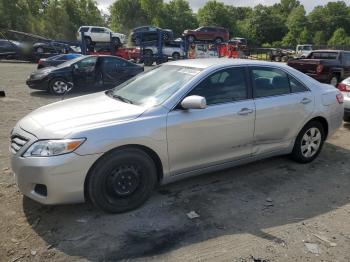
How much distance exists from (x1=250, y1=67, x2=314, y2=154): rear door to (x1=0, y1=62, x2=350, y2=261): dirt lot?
20.1 inches

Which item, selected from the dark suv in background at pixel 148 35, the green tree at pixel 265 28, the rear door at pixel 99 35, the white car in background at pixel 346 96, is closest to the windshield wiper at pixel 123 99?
the white car in background at pixel 346 96

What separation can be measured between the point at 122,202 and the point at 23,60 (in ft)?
92.7

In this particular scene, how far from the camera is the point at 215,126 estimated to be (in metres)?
4.32

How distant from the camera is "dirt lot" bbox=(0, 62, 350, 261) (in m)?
3.31

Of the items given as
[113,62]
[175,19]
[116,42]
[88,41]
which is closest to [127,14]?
[175,19]

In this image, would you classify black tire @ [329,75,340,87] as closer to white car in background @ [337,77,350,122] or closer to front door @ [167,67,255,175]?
white car in background @ [337,77,350,122]

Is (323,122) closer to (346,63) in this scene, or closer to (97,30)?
(346,63)

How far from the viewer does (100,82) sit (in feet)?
41.3

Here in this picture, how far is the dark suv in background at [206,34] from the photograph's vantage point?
3014 centimetres

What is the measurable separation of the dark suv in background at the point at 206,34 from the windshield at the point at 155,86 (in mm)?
→ 25054

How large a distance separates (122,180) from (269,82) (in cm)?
241

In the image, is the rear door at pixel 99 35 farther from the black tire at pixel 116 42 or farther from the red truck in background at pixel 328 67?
the red truck in background at pixel 328 67

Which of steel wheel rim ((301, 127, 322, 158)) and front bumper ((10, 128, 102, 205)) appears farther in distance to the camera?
steel wheel rim ((301, 127, 322, 158))

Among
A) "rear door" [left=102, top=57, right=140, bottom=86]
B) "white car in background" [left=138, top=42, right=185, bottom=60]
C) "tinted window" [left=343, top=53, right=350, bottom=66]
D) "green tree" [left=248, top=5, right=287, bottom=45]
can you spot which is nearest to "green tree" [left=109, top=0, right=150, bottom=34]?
"green tree" [left=248, top=5, right=287, bottom=45]
